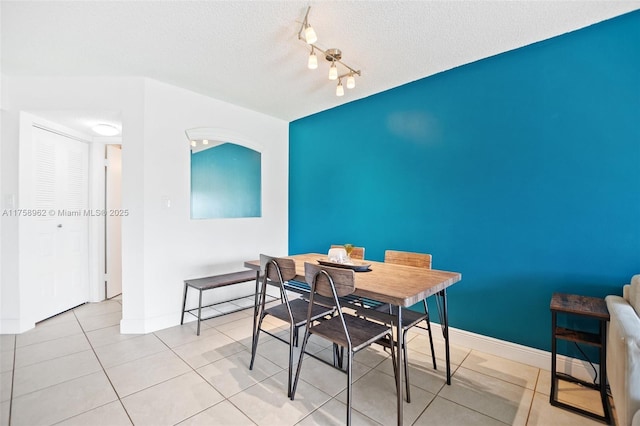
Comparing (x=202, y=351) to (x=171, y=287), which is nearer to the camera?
(x=202, y=351)

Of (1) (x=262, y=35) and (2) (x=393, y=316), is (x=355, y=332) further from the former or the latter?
(1) (x=262, y=35)

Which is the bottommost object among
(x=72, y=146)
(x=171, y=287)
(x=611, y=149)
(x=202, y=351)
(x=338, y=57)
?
(x=202, y=351)

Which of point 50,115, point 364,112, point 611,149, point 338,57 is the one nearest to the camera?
point 611,149

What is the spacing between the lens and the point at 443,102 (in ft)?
9.21

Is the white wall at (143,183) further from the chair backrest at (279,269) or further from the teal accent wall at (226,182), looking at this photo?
the chair backrest at (279,269)

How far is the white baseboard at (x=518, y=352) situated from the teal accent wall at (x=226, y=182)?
Answer: 2.71 meters

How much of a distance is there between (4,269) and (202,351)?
7.12 ft

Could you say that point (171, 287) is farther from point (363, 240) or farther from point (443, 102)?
point (443, 102)

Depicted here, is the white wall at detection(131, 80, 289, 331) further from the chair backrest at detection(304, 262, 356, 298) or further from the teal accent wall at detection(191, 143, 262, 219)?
the chair backrest at detection(304, 262, 356, 298)

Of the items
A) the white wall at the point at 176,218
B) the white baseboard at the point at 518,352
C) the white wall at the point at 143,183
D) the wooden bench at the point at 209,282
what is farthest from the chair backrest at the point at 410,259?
the white wall at the point at 143,183

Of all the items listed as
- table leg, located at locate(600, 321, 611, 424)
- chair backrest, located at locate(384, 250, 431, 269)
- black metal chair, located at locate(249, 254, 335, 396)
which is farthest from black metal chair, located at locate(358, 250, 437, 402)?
table leg, located at locate(600, 321, 611, 424)

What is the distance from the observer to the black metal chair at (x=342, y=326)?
5.40 ft

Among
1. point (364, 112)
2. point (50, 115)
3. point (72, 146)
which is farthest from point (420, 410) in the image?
point (72, 146)

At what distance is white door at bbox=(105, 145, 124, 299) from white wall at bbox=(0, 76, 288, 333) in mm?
1109
